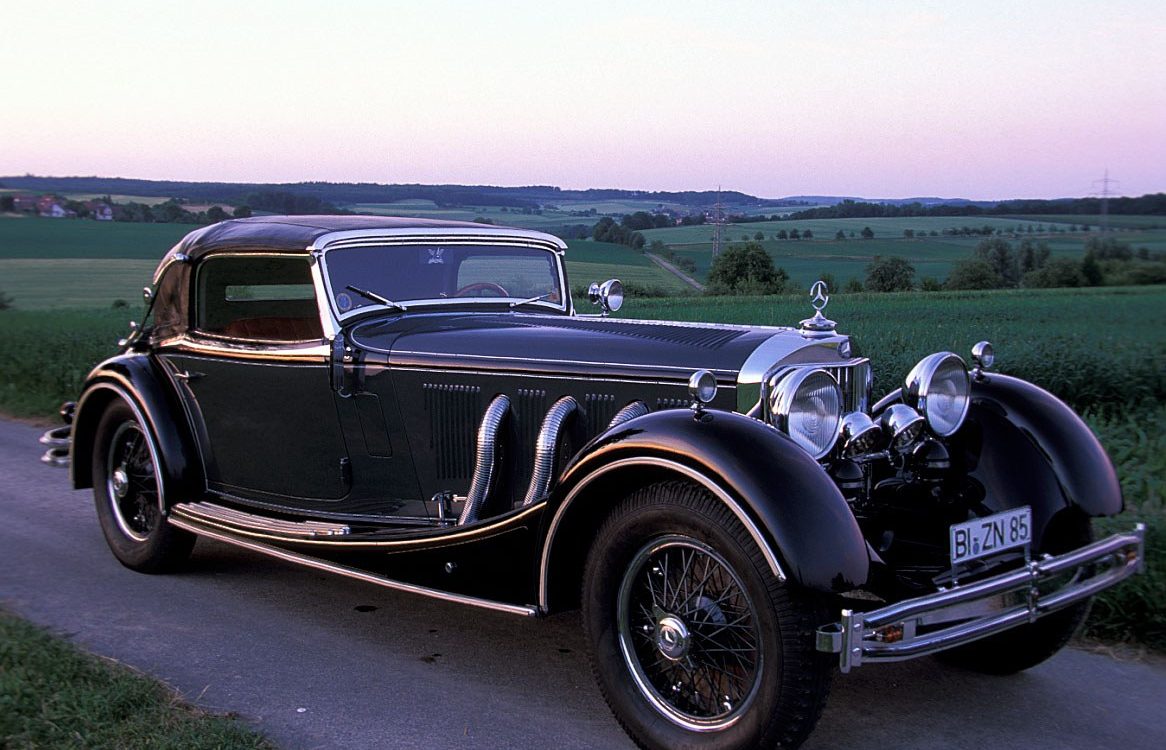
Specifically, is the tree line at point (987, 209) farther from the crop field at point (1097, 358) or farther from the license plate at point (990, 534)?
the license plate at point (990, 534)

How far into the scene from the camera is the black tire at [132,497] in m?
5.16

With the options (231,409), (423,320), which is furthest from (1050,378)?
(231,409)

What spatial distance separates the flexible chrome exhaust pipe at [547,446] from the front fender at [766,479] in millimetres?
663

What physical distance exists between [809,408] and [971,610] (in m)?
0.81

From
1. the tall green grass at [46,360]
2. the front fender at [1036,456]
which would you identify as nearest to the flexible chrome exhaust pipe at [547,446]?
the front fender at [1036,456]

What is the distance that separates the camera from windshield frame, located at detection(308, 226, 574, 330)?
464cm

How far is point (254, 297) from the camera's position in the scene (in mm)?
5375

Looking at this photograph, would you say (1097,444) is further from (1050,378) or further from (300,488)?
(1050,378)

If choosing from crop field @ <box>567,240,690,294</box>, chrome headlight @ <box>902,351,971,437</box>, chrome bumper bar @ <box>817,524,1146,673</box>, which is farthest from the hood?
crop field @ <box>567,240,690,294</box>

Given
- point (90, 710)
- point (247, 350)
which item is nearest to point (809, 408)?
point (90, 710)

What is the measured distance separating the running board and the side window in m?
0.91

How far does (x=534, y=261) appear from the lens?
5.50 metres

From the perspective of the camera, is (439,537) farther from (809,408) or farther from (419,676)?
Answer: (809,408)

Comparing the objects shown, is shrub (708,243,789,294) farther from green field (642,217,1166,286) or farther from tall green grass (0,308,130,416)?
tall green grass (0,308,130,416)
